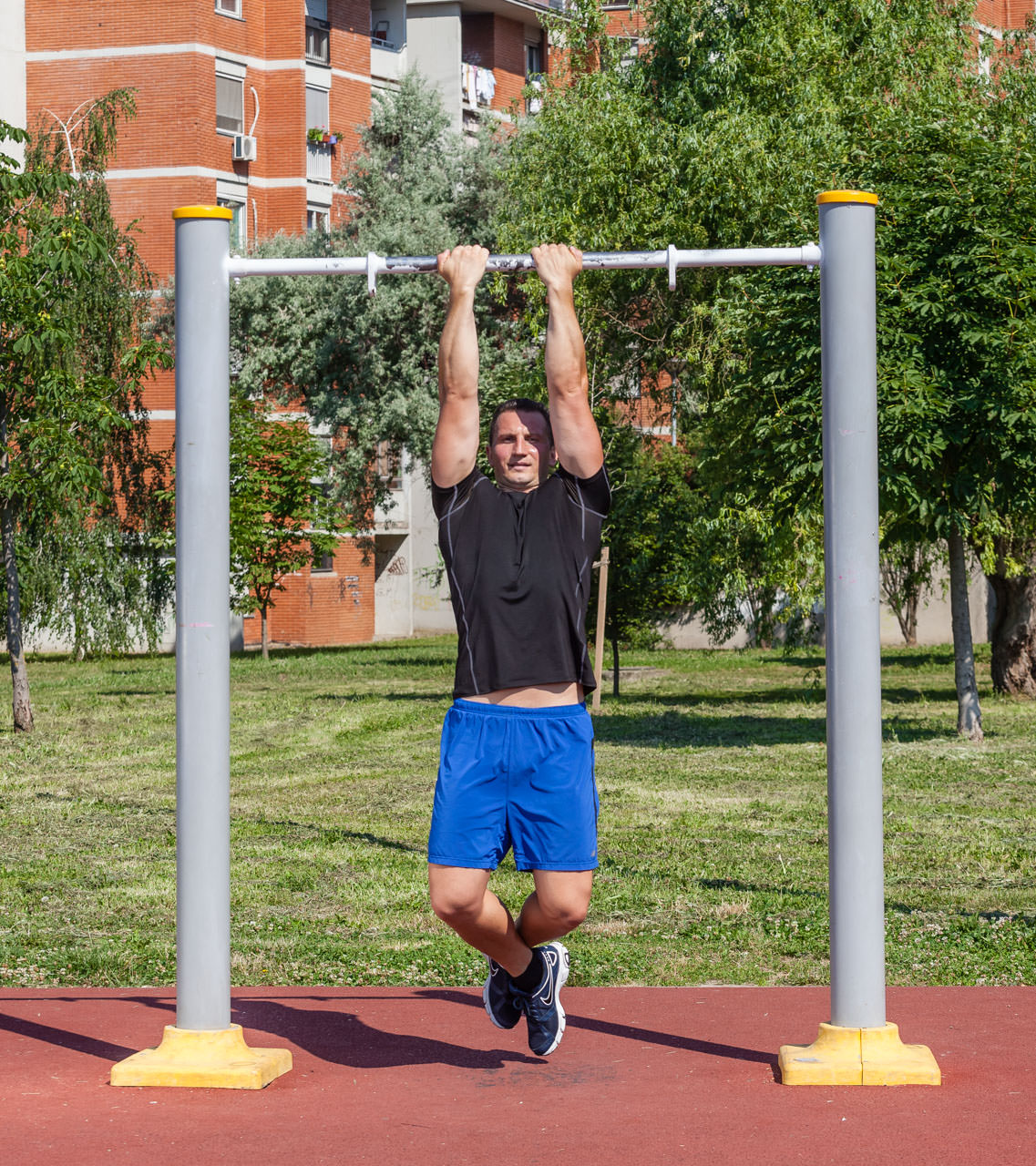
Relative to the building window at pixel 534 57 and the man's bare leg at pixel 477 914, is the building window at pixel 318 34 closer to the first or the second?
the building window at pixel 534 57

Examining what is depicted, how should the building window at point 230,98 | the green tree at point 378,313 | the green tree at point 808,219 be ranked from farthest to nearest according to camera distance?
the building window at point 230,98 → the green tree at point 378,313 → the green tree at point 808,219

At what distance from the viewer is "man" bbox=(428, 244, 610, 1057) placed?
4848 mm

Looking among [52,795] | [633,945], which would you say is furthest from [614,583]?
[633,945]

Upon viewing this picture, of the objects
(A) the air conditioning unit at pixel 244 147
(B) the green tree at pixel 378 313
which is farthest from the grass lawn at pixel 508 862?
(A) the air conditioning unit at pixel 244 147

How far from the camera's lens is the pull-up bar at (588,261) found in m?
5.24

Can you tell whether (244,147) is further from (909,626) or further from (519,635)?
(519,635)

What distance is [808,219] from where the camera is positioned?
58.6 ft

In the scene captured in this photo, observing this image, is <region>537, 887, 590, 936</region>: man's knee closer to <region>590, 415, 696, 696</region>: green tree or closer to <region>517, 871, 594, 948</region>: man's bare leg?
<region>517, 871, 594, 948</region>: man's bare leg

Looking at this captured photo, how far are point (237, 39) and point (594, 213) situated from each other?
23.0 metres

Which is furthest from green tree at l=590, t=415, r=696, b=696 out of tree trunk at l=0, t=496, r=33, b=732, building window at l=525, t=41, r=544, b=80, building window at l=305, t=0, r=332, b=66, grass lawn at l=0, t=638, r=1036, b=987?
building window at l=525, t=41, r=544, b=80

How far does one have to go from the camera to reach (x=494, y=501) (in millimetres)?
4984

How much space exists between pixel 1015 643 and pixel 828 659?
18.7 metres

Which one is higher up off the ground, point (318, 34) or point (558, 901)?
point (318, 34)

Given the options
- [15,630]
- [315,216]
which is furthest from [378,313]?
[15,630]
